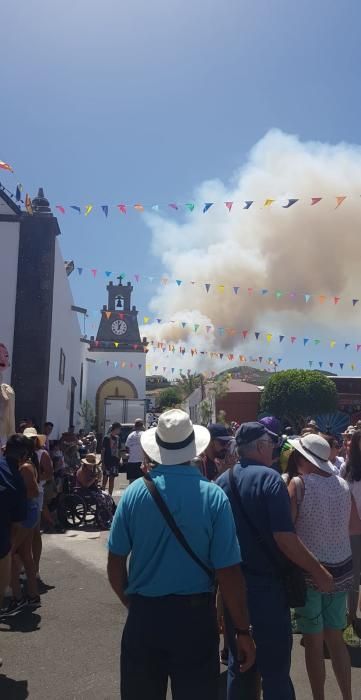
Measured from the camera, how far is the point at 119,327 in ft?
203

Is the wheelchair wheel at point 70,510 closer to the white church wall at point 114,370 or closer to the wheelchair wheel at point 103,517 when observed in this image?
the wheelchair wheel at point 103,517

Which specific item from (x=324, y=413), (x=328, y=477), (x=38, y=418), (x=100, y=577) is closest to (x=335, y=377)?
(x=324, y=413)

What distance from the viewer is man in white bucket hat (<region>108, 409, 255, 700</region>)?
2357mm

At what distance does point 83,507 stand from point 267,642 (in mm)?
7171

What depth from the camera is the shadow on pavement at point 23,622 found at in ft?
16.3

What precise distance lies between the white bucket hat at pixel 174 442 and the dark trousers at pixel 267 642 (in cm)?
83

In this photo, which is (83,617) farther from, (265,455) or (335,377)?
(335,377)

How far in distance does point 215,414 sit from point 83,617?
32486 mm

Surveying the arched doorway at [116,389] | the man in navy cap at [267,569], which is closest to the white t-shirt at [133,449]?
the man in navy cap at [267,569]

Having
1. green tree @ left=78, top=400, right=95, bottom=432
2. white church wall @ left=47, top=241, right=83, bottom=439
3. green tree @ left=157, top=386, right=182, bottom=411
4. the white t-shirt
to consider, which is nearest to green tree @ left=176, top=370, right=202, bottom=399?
green tree @ left=157, top=386, right=182, bottom=411

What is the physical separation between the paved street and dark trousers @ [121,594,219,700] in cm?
160

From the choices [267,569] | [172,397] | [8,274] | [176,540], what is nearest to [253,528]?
[267,569]

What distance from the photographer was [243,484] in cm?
306

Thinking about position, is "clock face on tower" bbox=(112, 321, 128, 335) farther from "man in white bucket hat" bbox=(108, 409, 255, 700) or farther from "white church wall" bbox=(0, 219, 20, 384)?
"man in white bucket hat" bbox=(108, 409, 255, 700)
